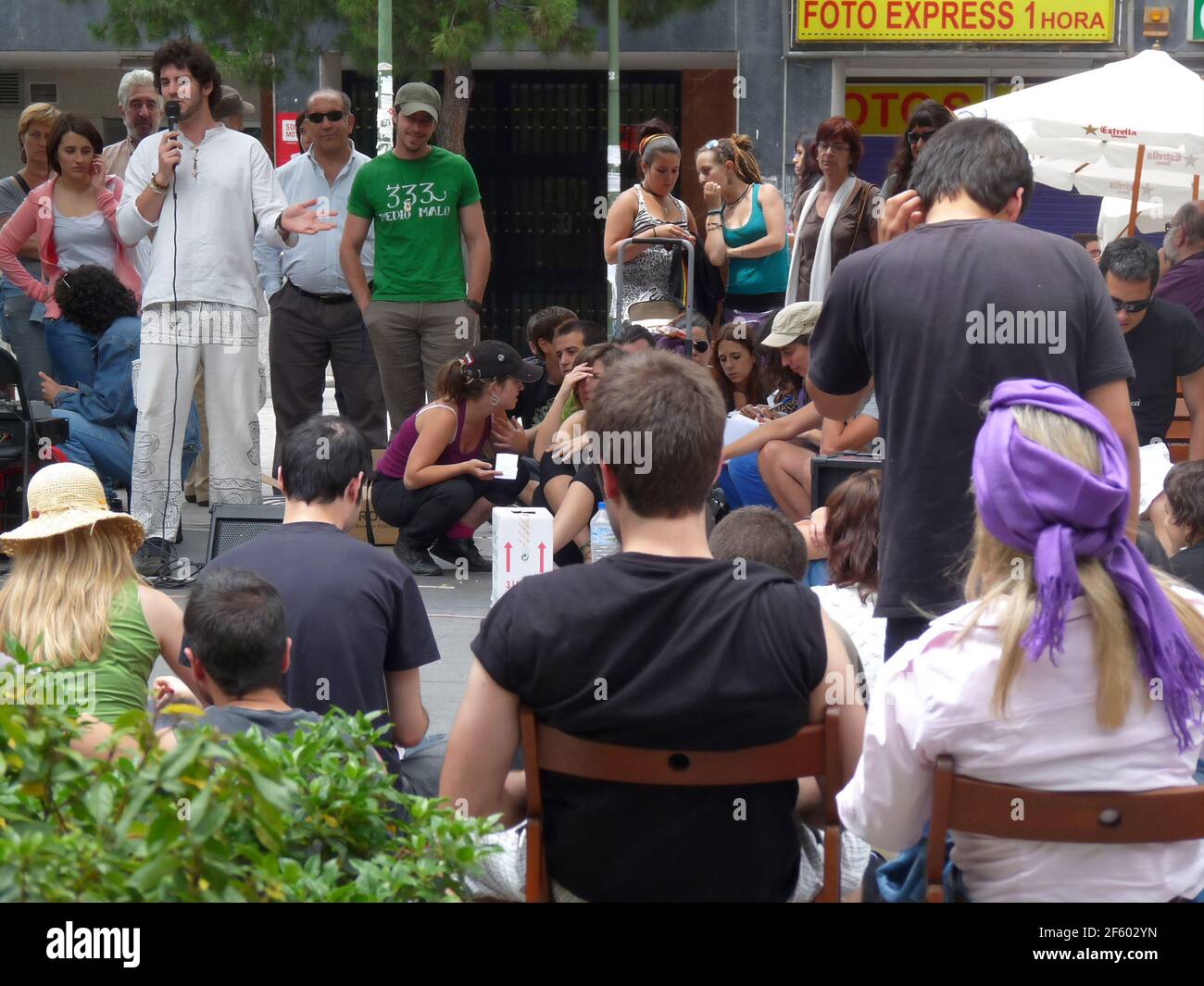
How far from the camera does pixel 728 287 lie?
8.95 meters

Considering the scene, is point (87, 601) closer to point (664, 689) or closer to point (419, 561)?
point (664, 689)

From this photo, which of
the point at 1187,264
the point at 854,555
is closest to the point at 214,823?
the point at 854,555

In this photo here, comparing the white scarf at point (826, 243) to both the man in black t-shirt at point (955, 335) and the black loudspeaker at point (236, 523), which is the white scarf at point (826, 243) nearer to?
the black loudspeaker at point (236, 523)

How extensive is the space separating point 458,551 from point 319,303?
162 cm

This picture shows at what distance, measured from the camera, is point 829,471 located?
5.72 meters

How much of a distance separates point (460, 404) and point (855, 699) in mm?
5071

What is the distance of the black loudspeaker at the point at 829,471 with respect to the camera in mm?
5648

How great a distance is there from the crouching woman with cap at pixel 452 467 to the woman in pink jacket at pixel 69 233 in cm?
175

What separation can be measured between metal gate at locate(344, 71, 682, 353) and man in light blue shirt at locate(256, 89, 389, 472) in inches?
316

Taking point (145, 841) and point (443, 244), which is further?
point (443, 244)

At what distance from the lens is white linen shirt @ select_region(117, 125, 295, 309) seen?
7152mm

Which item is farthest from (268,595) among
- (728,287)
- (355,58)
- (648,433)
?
(355,58)

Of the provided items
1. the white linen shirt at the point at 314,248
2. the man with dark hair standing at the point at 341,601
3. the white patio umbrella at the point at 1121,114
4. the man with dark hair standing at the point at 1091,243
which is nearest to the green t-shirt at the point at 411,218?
the white linen shirt at the point at 314,248
